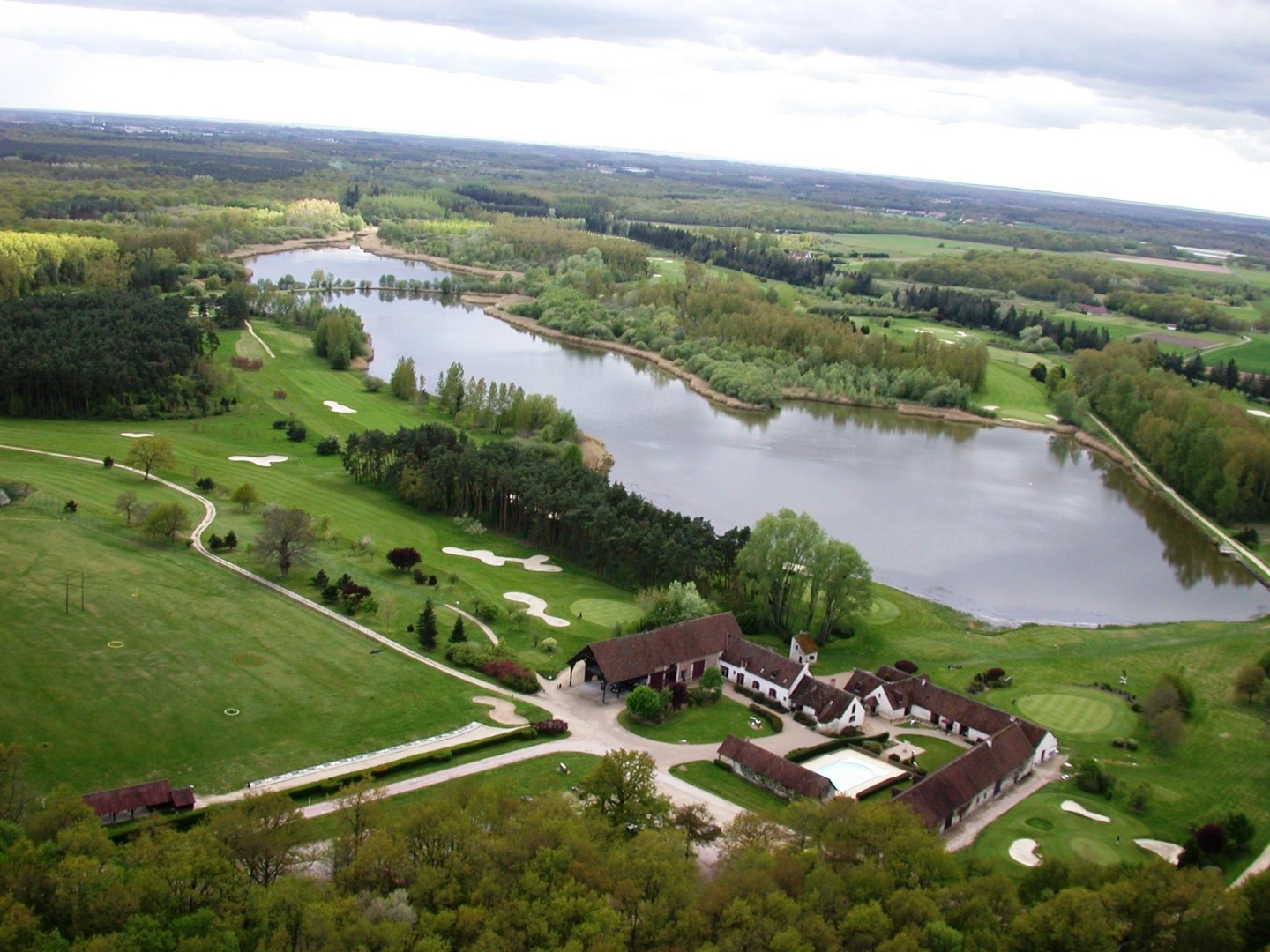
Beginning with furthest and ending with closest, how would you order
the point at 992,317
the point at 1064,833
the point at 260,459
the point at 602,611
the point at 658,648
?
the point at 992,317 < the point at 260,459 < the point at 602,611 < the point at 658,648 < the point at 1064,833

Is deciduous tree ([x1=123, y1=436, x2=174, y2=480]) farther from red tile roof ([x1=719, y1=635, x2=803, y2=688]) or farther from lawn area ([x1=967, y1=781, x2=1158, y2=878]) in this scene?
lawn area ([x1=967, y1=781, x2=1158, y2=878])

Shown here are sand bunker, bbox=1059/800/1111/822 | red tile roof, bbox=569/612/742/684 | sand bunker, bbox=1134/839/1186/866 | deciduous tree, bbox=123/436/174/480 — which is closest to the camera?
sand bunker, bbox=1134/839/1186/866

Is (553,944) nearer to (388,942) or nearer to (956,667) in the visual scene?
(388,942)

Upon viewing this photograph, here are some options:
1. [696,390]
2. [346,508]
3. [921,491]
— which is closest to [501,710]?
[346,508]

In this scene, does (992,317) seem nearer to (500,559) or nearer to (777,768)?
(500,559)

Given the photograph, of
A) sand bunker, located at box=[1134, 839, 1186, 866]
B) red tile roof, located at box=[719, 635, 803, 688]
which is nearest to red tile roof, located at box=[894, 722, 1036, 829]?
sand bunker, located at box=[1134, 839, 1186, 866]

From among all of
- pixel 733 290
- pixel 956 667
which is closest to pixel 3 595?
pixel 956 667
